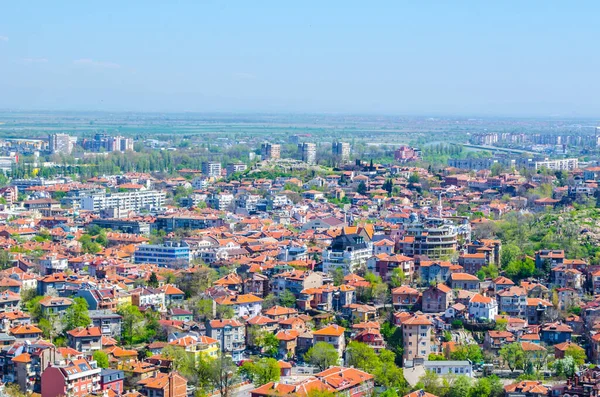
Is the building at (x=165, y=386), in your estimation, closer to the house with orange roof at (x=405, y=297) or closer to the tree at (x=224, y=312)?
the tree at (x=224, y=312)

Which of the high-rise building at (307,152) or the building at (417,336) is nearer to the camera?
the building at (417,336)

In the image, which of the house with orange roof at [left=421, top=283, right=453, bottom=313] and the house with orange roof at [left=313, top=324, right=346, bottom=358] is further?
the house with orange roof at [left=421, top=283, right=453, bottom=313]

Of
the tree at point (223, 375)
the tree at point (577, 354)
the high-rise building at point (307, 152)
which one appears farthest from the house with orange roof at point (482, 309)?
the high-rise building at point (307, 152)

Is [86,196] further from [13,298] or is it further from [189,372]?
[189,372]

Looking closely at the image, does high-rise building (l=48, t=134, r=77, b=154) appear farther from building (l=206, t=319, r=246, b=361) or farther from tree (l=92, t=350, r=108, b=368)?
tree (l=92, t=350, r=108, b=368)

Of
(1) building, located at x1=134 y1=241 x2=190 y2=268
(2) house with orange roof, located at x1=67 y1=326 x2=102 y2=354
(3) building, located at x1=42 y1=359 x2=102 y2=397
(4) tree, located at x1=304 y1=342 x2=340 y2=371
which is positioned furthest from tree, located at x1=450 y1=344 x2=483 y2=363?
(1) building, located at x1=134 y1=241 x2=190 y2=268

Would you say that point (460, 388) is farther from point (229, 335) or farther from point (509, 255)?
point (509, 255)
